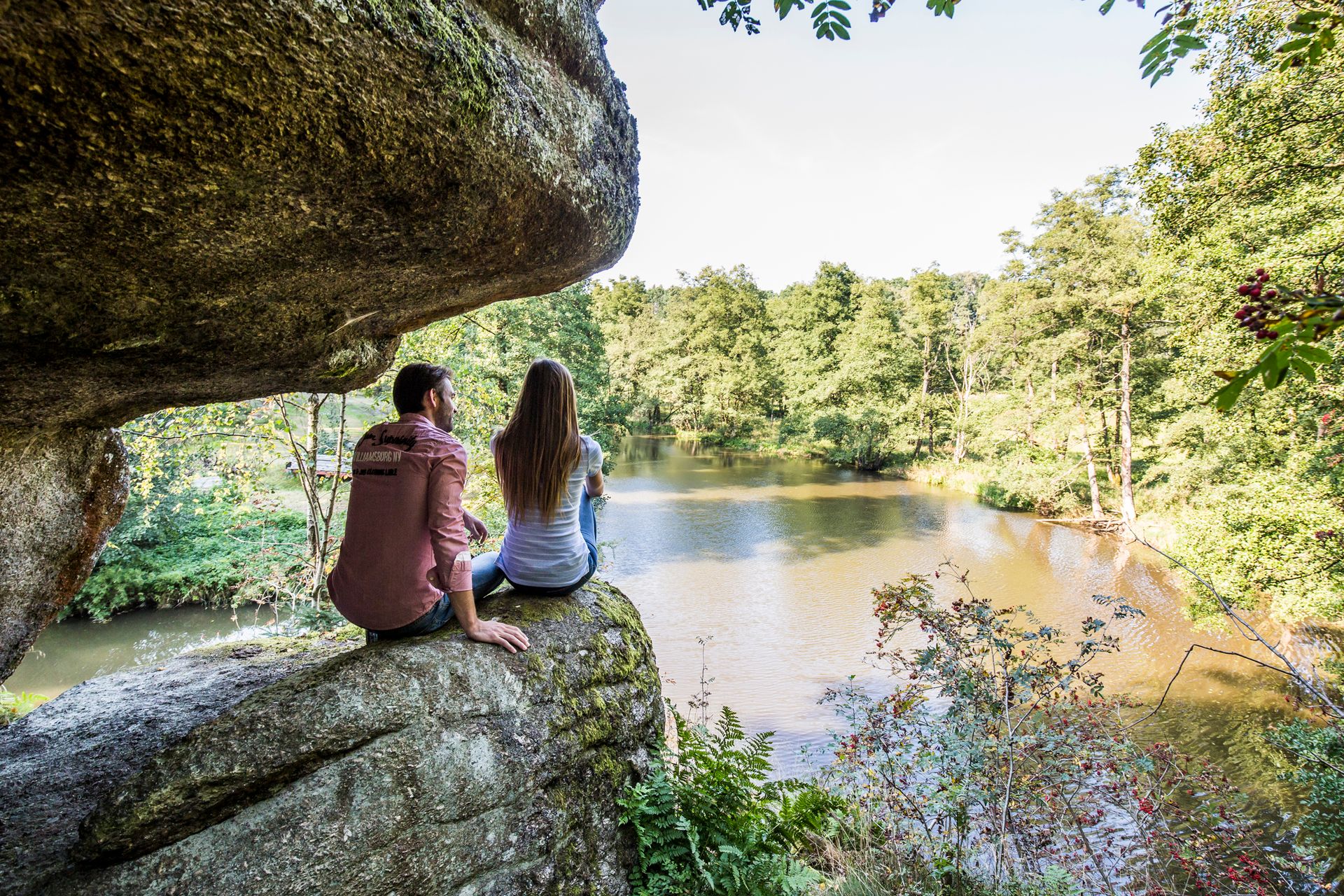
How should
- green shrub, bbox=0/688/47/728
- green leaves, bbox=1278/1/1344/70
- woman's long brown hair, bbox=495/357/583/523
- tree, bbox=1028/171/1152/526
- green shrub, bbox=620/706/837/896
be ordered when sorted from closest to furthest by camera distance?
green leaves, bbox=1278/1/1344/70
green shrub, bbox=620/706/837/896
woman's long brown hair, bbox=495/357/583/523
green shrub, bbox=0/688/47/728
tree, bbox=1028/171/1152/526

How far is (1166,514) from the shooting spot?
1422 cm

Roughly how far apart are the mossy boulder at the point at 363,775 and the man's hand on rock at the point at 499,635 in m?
0.03

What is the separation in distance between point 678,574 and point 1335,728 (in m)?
9.37

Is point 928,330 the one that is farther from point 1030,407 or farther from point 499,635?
point 499,635

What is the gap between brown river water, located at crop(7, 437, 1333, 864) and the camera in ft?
24.9

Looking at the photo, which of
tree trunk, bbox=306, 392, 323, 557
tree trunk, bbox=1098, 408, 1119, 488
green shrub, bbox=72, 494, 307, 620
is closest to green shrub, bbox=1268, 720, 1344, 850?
tree trunk, bbox=306, 392, 323, 557

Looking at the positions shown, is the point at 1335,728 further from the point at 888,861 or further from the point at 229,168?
the point at 229,168

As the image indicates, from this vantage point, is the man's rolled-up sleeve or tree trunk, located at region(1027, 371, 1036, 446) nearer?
the man's rolled-up sleeve

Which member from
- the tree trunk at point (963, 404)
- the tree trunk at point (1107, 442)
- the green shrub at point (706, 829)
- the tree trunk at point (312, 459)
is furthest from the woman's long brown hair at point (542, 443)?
the tree trunk at point (963, 404)

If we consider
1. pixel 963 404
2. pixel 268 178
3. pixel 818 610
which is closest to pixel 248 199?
pixel 268 178

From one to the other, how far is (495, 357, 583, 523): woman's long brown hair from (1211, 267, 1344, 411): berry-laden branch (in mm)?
2161

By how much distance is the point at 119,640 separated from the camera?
9.01m

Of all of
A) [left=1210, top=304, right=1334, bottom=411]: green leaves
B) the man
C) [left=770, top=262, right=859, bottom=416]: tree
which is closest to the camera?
[left=1210, top=304, right=1334, bottom=411]: green leaves

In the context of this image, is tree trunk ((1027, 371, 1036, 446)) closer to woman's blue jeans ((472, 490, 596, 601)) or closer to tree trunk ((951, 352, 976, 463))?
tree trunk ((951, 352, 976, 463))
